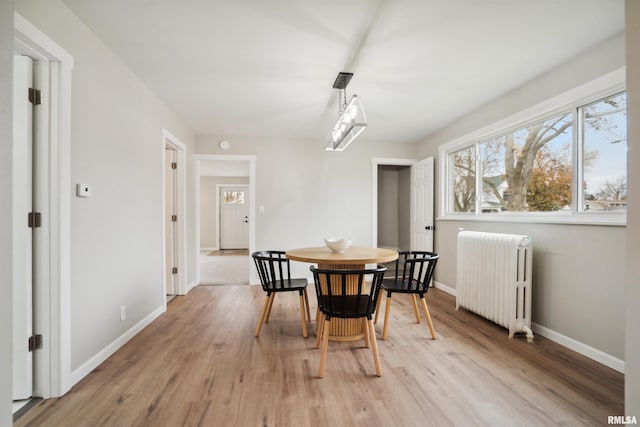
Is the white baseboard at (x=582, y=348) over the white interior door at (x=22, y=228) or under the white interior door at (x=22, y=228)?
under

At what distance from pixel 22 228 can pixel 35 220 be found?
7 cm

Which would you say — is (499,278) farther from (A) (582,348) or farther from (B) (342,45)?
(B) (342,45)

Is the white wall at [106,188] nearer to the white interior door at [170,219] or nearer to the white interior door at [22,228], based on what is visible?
the white interior door at [22,228]

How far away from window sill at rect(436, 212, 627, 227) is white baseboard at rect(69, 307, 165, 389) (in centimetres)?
369

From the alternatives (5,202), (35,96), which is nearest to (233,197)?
(35,96)

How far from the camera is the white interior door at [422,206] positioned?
4465 mm

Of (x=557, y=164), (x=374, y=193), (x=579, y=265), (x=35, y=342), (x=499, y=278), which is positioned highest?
(x=557, y=164)

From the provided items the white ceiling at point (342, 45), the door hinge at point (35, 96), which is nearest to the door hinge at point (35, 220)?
the door hinge at point (35, 96)

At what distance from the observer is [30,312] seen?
5.57ft

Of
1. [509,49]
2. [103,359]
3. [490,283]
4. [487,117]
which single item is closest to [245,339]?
[103,359]

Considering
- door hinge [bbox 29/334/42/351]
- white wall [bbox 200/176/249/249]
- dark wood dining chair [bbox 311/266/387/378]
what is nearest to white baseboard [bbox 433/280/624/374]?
dark wood dining chair [bbox 311/266/387/378]

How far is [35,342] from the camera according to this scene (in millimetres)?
1718

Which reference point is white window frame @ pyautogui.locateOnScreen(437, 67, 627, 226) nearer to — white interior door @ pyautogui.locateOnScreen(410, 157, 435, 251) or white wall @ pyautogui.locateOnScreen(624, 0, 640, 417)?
white interior door @ pyautogui.locateOnScreen(410, 157, 435, 251)

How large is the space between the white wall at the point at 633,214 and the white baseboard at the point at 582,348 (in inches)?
44.0
